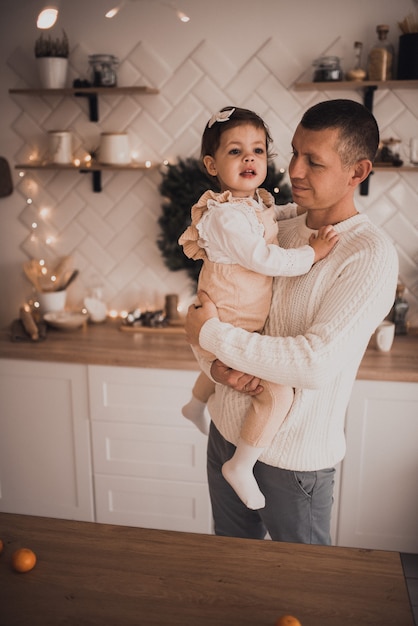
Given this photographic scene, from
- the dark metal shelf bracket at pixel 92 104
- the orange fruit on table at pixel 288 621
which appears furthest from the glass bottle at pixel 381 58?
the orange fruit on table at pixel 288 621

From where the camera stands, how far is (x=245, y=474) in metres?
1.44

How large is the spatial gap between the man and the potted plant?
66.4 inches

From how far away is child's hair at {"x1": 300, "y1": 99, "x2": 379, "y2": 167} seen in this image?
1301 mm

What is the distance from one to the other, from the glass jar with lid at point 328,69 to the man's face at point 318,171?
1.32 metres

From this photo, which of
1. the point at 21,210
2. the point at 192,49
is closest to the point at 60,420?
the point at 21,210

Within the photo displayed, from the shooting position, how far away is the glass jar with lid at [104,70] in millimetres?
2646

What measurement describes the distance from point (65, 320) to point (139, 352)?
20.4 inches

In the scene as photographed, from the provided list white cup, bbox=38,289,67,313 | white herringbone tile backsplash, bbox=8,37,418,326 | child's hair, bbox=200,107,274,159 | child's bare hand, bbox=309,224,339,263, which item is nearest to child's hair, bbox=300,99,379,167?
child's bare hand, bbox=309,224,339,263

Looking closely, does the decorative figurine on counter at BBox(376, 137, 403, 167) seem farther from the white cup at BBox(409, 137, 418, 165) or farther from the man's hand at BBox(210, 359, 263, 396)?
the man's hand at BBox(210, 359, 263, 396)

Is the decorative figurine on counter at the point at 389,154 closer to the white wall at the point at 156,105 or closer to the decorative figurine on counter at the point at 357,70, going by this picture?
the white wall at the point at 156,105

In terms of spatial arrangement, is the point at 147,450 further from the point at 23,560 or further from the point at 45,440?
the point at 23,560

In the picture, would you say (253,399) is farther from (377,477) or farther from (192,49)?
(192,49)

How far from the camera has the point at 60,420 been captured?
259cm

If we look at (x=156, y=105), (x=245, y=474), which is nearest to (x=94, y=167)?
(x=156, y=105)
